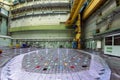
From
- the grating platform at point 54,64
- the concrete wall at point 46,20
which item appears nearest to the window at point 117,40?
the grating platform at point 54,64

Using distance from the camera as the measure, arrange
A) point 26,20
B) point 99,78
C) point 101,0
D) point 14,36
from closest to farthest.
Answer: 1. point 99,78
2. point 101,0
3. point 26,20
4. point 14,36

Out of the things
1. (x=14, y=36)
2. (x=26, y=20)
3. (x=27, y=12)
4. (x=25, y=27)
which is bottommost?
(x=14, y=36)

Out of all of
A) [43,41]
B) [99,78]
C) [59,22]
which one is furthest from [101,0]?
[43,41]

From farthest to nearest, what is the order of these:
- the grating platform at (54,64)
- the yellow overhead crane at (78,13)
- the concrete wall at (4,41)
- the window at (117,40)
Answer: the concrete wall at (4,41)
the yellow overhead crane at (78,13)
the window at (117,40)
the grating platform at (54,64)

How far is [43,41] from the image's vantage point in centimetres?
1939

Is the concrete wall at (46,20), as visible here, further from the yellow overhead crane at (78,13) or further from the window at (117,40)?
the window at (117,40)

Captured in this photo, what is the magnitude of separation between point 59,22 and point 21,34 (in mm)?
7107

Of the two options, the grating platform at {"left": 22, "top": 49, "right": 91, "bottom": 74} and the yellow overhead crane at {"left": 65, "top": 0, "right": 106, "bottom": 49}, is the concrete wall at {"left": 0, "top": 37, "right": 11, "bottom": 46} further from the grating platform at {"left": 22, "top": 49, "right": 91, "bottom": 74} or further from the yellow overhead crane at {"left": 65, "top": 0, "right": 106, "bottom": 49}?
the grating platform at {"left": 22, "top": 49, "right": 91, "bottom": 74}

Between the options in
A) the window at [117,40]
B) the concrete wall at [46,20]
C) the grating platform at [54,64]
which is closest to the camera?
Result: the grating platform at [54,64]

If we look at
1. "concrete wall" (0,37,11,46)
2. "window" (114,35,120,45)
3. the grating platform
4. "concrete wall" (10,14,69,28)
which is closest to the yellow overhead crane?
"concrete wall" (10,14,69,28)

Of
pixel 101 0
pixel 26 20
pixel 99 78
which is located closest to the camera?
pixel 99 78

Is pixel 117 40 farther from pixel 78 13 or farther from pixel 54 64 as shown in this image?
pixel 78 13

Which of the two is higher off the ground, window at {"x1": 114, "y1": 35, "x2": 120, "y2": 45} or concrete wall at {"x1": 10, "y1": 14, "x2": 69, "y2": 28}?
concrete wall at {"x1": 10, "y1": 14, "x2": 69, "y2": 28}

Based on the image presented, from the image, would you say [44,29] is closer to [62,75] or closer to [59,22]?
[59,22]
